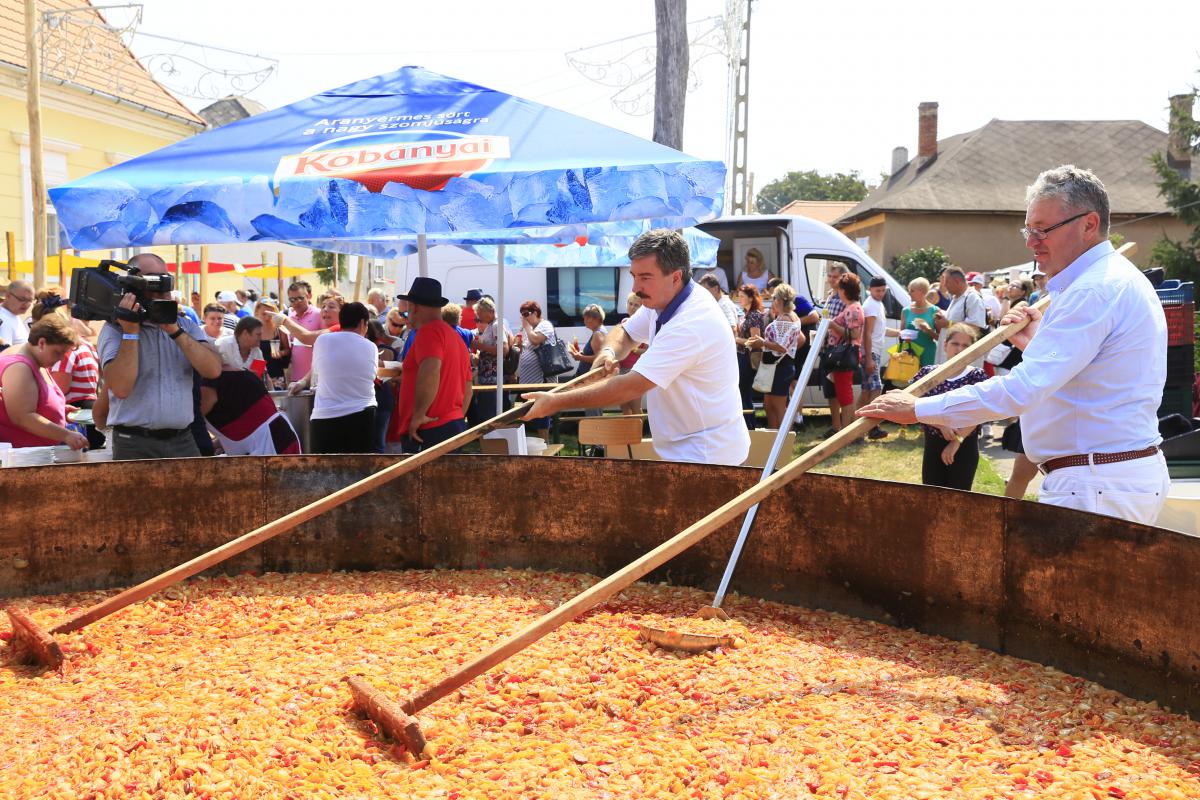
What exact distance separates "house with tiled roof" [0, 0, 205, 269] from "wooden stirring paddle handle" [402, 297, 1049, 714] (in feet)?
53.9

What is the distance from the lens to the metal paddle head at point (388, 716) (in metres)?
3.04

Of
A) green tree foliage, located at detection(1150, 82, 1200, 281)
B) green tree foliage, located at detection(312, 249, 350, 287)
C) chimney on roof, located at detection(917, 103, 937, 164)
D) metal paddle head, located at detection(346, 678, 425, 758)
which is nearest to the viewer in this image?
metal paddle head, located at detection(346, 678, 425, 758)

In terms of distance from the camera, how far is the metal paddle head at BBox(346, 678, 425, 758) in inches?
120

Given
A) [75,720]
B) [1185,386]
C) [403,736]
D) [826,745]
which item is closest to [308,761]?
[403,736]

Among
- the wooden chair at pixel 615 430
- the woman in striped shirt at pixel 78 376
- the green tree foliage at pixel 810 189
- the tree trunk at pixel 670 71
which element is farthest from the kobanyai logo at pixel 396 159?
the green tree foliage at pixel 810 189

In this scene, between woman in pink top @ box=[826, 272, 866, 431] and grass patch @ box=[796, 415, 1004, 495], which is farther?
woman in pink top @ box=[826, 272, 866, 431]

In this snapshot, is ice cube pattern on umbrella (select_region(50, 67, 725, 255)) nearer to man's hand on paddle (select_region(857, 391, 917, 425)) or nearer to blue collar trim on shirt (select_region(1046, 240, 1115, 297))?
man's hand on paddle (select_region(857, 391, 917, 425))

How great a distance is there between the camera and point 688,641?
390cm

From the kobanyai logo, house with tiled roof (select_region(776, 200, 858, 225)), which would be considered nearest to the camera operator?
the kobanyai logo

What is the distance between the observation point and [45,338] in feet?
19.6

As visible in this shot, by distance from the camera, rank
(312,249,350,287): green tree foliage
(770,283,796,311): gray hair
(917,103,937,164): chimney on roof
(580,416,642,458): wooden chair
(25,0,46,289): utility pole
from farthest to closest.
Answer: (917,103,937,164): chimney on roof → (312,249,350,287): green tree foliage → (25,0,46,289): utility pole → (770,283,796,311): gray hair → (580,416,642,458): wooden chair

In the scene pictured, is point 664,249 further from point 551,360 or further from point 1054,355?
point 551,360

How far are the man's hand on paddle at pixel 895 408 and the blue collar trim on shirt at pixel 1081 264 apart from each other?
23.0 inches

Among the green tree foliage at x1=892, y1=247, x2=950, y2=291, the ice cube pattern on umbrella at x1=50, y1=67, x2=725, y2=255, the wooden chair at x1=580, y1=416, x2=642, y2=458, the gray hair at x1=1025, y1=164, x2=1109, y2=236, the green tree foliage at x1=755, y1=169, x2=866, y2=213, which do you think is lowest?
the wooden chair at x1=580, y1=416, x2=642, y2=458
